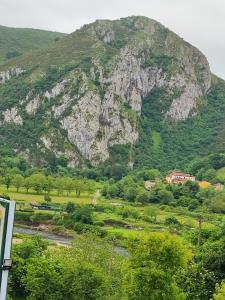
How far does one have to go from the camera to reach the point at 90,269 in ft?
120

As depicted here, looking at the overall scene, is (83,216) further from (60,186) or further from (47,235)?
(60,186)

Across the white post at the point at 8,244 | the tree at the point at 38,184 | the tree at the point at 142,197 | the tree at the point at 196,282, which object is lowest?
the tree at the point at 142,197

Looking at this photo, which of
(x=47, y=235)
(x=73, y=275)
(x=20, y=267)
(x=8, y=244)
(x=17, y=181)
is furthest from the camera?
(x=17, y=181)

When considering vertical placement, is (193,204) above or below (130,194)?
above

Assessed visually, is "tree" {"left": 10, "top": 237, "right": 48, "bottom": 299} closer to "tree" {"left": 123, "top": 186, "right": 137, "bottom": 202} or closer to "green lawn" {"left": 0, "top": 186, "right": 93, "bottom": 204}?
"green lawn" {"left": 0, "top": 186, "right": 93, "bottom": 204}

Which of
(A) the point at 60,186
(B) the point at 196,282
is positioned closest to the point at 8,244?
(B) the point at 196,282

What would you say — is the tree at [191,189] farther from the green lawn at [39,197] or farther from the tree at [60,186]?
the tree at [60,186]

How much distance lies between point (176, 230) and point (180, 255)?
70.2m

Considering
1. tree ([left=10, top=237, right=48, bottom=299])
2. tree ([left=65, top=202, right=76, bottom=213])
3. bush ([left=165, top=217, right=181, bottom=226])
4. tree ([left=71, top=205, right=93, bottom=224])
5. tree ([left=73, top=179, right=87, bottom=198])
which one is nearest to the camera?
tree ([left=10, top=237, right=48, bottom=299])

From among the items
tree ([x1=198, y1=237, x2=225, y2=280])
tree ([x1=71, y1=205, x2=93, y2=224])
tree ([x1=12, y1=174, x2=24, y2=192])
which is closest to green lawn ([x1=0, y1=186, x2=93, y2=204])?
tree ([x1=12, y1=174, x2=24, y2=192])

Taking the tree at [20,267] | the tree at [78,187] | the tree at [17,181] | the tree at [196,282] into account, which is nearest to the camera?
the tree at [196,282]

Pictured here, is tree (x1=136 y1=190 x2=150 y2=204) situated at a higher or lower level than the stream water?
higher

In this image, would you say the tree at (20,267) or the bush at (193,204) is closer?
the tree at (20,267)

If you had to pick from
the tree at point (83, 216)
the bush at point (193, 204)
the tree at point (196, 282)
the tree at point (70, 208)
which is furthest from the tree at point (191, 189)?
the tree at point (196, 282)
